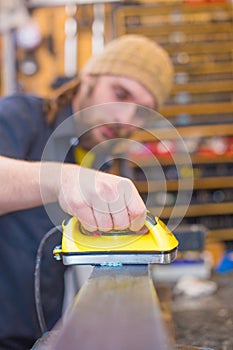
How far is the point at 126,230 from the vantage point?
0.82 metres

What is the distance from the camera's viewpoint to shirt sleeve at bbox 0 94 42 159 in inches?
47.2

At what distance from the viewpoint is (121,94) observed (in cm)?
159

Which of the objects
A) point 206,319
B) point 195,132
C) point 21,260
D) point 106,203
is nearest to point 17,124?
point 21,260

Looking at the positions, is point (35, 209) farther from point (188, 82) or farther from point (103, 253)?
point (188, 82)

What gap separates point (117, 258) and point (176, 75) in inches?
121

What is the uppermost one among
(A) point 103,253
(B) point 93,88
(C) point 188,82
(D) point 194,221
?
(B) point 93,88

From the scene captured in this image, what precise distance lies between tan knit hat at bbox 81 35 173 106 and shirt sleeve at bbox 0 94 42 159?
31cm

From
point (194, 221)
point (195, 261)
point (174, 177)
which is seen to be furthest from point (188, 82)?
Result: point (195, 261)

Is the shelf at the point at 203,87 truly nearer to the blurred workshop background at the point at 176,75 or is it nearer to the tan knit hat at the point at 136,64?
the blurred workshop background at the point at 176,75

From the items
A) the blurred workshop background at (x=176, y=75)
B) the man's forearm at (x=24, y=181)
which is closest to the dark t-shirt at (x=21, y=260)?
the man's forearm at (x=24, y=181)

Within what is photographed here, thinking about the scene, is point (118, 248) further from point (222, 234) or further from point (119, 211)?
point (222, 234)

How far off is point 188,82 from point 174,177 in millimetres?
771

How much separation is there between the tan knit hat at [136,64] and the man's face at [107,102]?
0.02 m

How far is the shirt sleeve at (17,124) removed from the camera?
1199 millimetres
